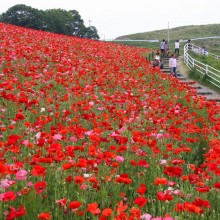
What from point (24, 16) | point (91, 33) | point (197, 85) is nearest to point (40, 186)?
point (197, 85)

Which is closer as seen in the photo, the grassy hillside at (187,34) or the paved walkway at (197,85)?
the paved walkway at (197,85)

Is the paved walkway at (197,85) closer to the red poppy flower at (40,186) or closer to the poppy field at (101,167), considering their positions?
the poppy field at (101,167)

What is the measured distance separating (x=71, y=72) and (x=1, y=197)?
8049 mm

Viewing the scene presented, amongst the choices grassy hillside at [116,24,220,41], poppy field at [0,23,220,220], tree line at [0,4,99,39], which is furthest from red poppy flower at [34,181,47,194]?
grassy hillside at [116,24,220,41]

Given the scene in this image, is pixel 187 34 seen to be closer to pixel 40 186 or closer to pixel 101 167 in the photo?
pixel 101 167

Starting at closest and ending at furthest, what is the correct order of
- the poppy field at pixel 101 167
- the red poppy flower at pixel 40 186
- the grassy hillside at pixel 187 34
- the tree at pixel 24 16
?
the red poppy flower at pixel 40 186, the poppy field at pixel 101 167, the tree at pixel 24 16, the grassy hillside at pixel 187 34

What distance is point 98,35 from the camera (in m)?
53.8

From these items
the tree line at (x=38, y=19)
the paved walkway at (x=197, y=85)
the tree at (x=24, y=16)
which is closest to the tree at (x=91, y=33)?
the tree line at (x=38, y=19)

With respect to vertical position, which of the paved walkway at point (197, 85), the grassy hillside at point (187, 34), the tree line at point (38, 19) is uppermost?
the tree line at point (38, 19)

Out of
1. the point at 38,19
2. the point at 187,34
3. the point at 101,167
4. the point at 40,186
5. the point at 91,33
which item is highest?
the point at 38,19

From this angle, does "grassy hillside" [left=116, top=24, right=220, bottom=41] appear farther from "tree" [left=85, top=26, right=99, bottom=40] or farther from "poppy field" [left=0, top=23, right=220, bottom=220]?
"poppy field" [left=0, top=23, right=220, bottom=220]

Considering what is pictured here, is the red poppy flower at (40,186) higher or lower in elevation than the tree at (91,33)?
lower

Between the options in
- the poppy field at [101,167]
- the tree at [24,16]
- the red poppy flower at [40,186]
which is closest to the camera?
the red poppy flower at [40,186]

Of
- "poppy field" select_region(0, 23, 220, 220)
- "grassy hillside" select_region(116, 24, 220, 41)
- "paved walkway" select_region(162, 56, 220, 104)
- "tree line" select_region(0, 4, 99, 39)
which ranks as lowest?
"paved walkway" select_region(162, 56, 220, 104)
